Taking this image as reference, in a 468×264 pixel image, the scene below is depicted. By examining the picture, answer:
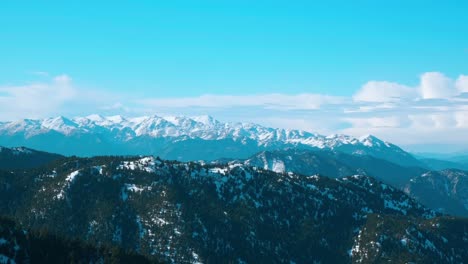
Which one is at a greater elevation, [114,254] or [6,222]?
[6,222]

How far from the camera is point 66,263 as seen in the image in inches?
6944

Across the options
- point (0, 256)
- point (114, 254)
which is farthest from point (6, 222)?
point (114, 254)

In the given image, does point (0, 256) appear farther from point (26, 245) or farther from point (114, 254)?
point (114, 254)

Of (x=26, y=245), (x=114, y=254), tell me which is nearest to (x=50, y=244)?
(x=26, y=245)

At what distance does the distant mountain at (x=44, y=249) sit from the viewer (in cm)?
16638

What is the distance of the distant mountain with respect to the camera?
546ft

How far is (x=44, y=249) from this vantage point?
178625 mm

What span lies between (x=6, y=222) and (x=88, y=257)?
34.4 meters

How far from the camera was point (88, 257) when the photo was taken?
613 feet

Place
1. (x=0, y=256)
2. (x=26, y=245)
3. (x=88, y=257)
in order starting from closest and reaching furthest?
(x=0, y=256) < (x=26, y=245) < (x=88, y=257)

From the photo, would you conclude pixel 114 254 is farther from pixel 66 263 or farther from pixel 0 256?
pixel 0 256

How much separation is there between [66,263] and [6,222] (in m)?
30.2

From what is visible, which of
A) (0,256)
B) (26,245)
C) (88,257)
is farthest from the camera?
(88,257)

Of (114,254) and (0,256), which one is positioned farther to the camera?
(114,254)
